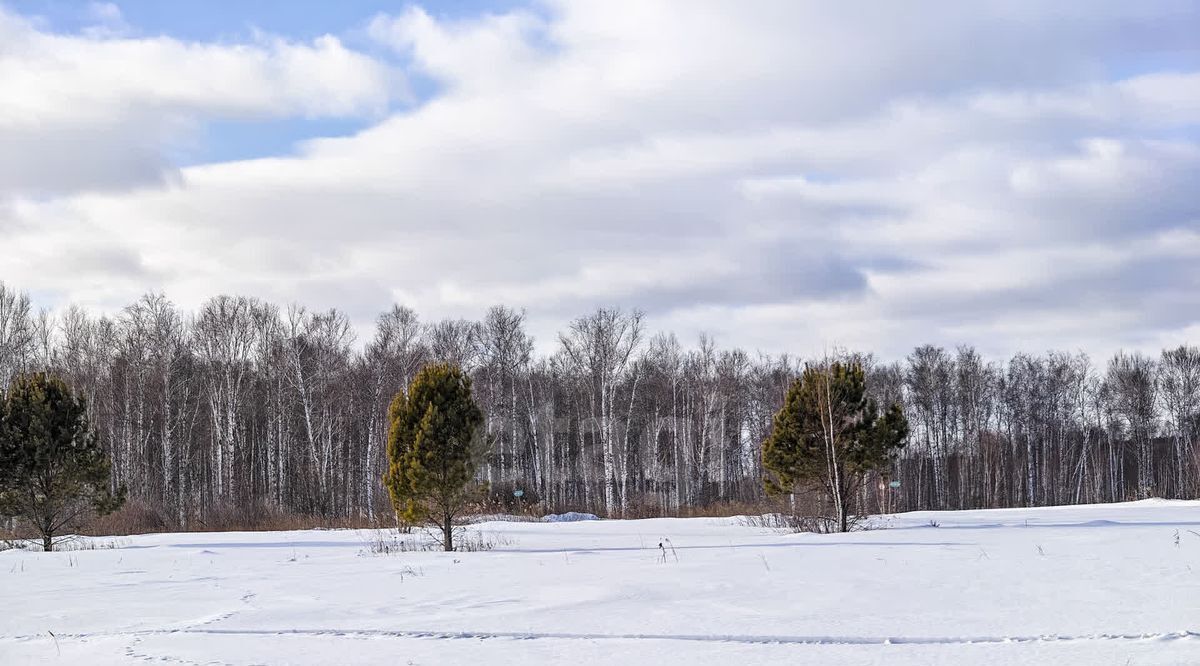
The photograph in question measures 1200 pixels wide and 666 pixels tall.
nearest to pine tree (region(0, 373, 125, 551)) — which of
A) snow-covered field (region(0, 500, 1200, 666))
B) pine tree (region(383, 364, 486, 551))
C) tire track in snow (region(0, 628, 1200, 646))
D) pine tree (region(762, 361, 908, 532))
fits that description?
snow-covered field (region(0, 500, 1200, 666))

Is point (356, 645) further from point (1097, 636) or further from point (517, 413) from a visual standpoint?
point (517, 413)

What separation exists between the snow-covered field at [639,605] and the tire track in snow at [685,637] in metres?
0.03

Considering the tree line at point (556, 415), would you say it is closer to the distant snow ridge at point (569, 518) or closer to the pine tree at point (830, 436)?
the distant snow ridge at point (569, 518)

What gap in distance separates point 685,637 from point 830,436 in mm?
14179

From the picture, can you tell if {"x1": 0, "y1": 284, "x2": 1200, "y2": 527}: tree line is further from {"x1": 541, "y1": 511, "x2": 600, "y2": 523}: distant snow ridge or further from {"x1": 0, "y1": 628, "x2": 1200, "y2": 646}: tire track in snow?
{"x1": 0, "y1": 628, "x2": 1200, "y2": 646}: tire track in snow

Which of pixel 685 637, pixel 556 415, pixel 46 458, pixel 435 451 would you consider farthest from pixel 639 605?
pixel 556 415

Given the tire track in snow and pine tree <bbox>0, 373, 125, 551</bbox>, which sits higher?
pine tree <bbox>0, 373, 125, 551</bbox>

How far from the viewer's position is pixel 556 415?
53.1 metres

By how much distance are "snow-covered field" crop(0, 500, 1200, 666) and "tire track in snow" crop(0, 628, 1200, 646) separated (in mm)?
33

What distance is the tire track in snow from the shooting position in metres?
6.95

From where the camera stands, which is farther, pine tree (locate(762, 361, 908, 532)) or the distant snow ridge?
the distant snow ridge

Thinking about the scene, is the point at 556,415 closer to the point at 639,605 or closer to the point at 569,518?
the point at 569,518

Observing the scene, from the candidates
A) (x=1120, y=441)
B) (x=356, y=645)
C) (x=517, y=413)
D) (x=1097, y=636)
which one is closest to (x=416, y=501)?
(x=356, y=645)

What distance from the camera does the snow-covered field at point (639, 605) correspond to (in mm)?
6957
